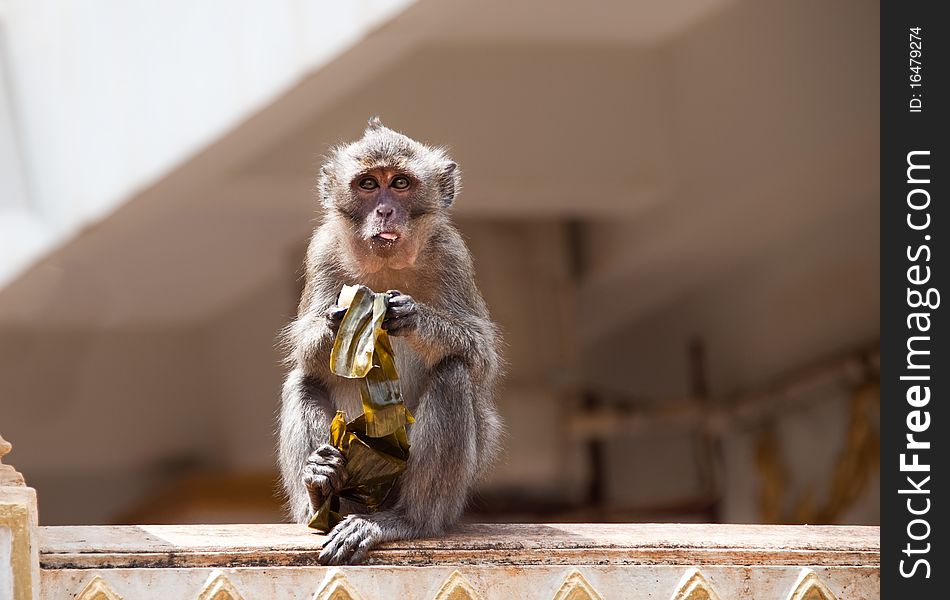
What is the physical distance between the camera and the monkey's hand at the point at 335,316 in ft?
18.4

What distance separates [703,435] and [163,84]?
6.52 metres

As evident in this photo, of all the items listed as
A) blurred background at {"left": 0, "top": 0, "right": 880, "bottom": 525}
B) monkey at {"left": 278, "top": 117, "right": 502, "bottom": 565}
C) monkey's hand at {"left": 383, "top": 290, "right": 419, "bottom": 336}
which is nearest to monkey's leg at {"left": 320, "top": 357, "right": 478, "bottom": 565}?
monkey at {"left": 278, "top": 117, "right": 502, "bottom": 565}

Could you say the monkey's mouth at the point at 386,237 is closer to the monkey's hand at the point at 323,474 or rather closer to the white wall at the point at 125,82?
the monkey's hand at the point at 323,474

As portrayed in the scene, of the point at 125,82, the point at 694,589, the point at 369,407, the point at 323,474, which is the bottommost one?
the point at 694,589

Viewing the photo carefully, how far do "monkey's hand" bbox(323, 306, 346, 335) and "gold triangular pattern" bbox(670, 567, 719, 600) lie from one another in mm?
1425

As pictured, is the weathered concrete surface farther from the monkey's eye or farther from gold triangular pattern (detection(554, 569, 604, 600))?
the monkey's eye

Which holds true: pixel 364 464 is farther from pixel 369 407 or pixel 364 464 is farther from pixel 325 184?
pixel 325 184

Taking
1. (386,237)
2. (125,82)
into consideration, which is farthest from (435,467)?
(125,82)

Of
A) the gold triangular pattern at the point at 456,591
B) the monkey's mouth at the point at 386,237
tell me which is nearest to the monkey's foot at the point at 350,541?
the gold triangular pattern at the point at 456,591

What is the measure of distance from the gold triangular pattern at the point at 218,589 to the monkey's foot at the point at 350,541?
303 millimetres

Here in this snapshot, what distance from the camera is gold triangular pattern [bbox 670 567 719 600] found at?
215 inches

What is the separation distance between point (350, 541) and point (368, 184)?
130 cm

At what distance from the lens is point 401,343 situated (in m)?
6.02
